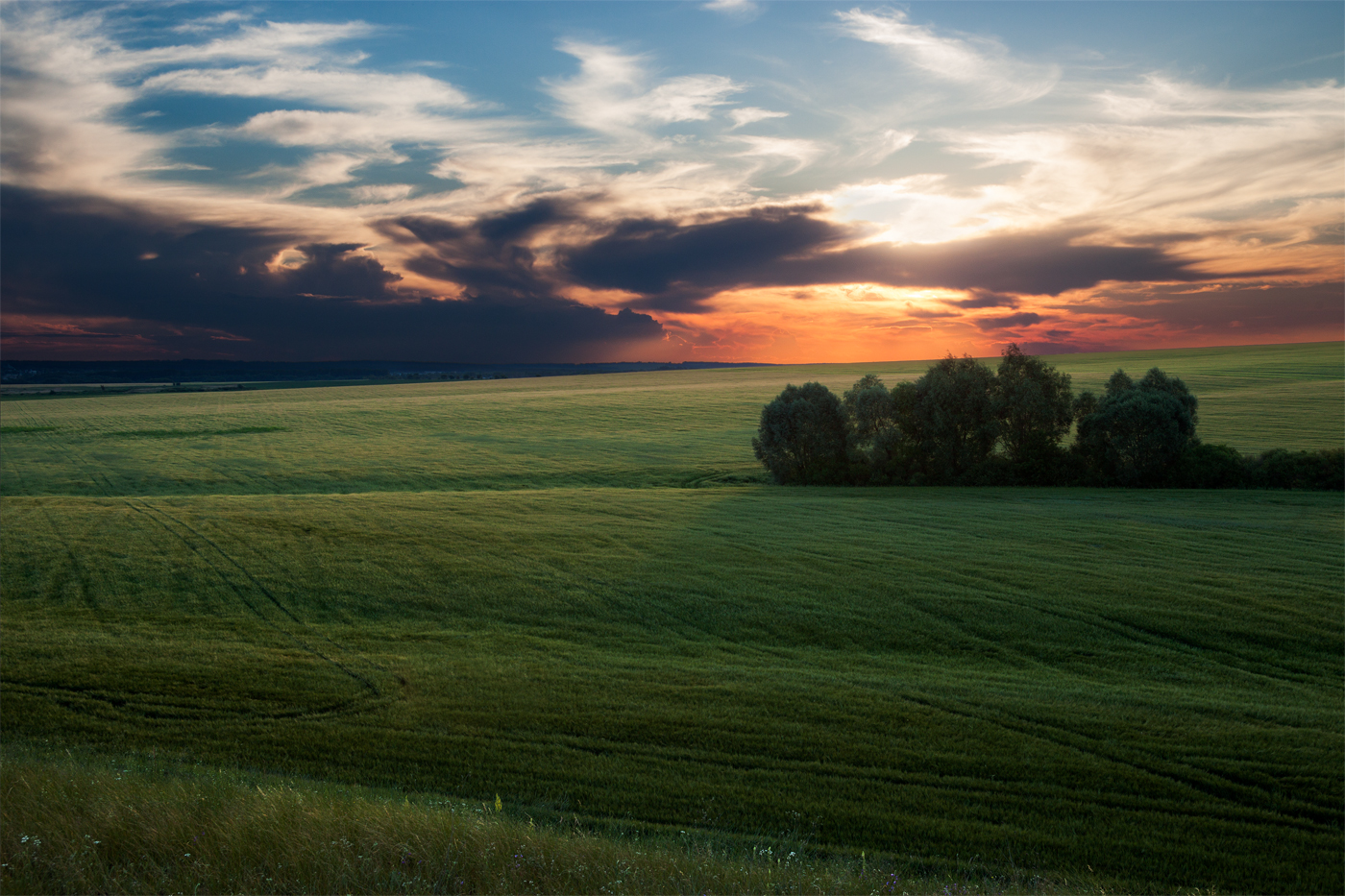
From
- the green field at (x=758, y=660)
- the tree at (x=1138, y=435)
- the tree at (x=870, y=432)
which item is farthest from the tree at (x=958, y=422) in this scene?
the green field at (x=758, y=660)

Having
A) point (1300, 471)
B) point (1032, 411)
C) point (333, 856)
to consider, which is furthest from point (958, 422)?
point (333, 856)

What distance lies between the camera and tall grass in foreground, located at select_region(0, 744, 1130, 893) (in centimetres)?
607

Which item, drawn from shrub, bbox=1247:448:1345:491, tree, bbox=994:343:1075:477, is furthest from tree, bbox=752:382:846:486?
shrub, bbox=1247:448:1345:491

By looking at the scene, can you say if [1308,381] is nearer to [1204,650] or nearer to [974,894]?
[1204,650]

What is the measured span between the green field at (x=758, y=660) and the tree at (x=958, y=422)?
7578mm

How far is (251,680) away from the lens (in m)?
14.1

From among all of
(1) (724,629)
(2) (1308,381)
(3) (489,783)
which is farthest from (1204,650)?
(2) (1308,381)

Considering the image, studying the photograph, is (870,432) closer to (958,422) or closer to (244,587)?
(958,422)

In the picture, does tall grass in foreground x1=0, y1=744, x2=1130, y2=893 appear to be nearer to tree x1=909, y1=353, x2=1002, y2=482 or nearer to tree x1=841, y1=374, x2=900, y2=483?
tree x1=909, y1=353, x2=1002, y2=482

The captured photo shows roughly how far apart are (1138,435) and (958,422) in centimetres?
919

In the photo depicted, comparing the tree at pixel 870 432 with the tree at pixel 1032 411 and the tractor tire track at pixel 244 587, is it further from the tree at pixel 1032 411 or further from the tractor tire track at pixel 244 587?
the tractor tire track at pixel 244 587

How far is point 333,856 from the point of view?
6.29 m

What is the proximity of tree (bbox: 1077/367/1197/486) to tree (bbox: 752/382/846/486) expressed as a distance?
13.8 meters

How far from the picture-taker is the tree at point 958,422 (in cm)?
4381
